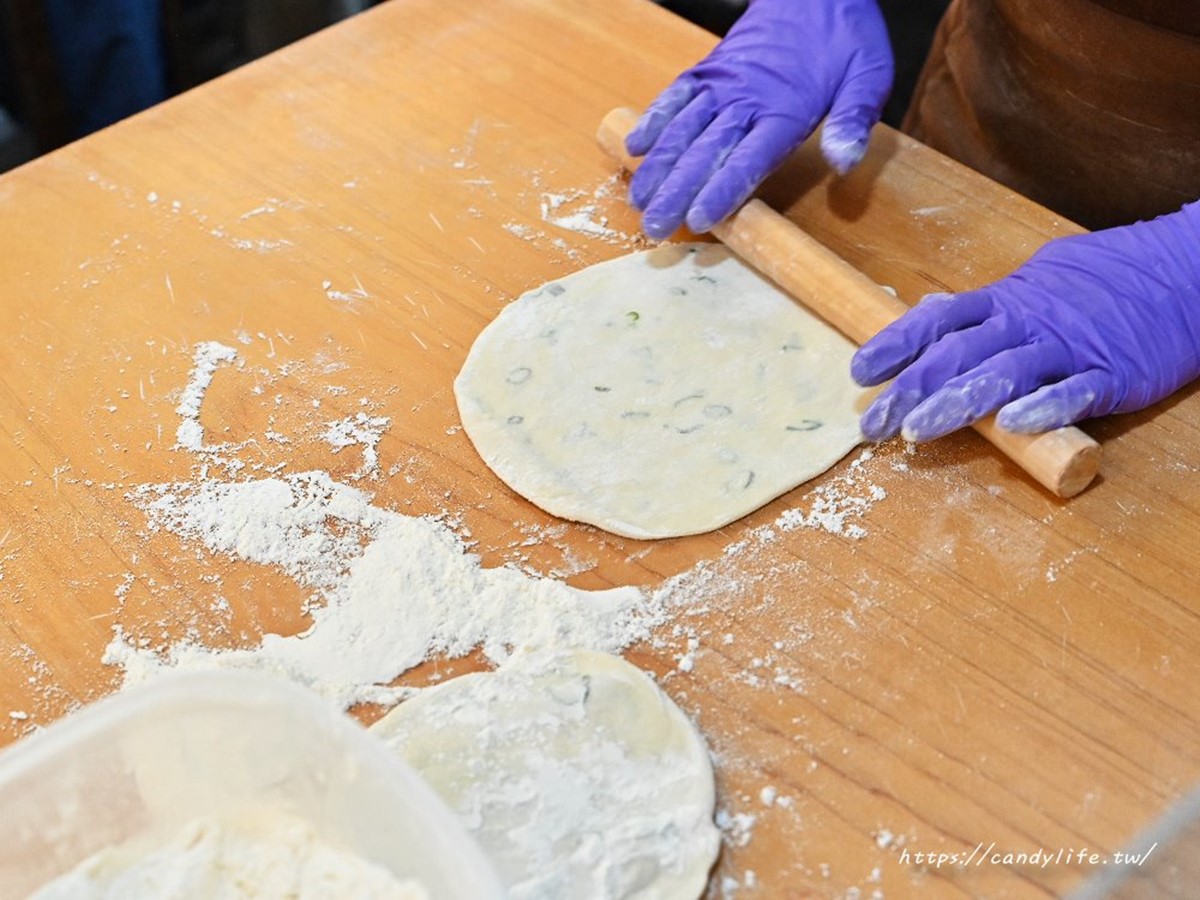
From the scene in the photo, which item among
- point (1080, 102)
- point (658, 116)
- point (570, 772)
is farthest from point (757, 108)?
point (570, 772)

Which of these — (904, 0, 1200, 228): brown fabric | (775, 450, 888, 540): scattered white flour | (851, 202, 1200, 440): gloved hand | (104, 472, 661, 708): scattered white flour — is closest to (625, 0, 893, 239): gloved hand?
(904, 0, 1200, 228): brown fabric

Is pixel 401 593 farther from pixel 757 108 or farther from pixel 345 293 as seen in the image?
pixel 757 108

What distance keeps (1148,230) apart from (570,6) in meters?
1.07

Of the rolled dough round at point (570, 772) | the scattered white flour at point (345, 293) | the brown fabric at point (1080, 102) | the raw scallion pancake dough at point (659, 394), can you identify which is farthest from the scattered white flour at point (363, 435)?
the brown fabric at point (1080, 102)

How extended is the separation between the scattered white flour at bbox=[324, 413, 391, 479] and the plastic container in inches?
18.0

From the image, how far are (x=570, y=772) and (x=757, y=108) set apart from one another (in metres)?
1.07

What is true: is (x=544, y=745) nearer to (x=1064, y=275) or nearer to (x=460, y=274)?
(x=460, y=274)

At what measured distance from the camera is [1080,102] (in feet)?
5.74

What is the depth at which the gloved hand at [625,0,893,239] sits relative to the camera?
5.42 feet

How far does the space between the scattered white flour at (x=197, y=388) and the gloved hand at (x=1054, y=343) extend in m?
0.81

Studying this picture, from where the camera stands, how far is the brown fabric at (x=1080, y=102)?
5.42 ft

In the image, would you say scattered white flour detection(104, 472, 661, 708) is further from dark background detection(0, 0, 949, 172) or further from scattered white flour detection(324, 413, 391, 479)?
dark background detection(0, 0, 949, 172)

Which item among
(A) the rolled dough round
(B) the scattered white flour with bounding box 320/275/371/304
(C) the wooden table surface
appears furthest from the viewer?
(B) the scattered white flour with bounding box 320/275/371/304

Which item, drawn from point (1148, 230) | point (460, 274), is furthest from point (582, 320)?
point (1148, 230)
